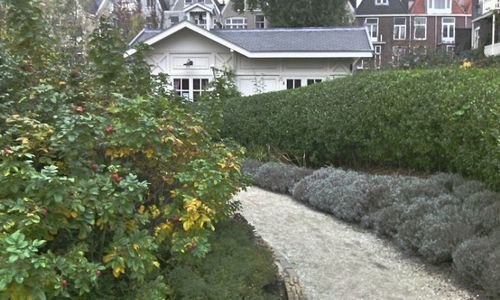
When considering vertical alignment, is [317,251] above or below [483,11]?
below

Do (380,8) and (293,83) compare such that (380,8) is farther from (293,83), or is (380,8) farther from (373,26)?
(293,83)

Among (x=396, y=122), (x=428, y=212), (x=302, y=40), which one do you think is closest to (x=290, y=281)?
(x=428, y=212)

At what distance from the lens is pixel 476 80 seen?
24.4ft

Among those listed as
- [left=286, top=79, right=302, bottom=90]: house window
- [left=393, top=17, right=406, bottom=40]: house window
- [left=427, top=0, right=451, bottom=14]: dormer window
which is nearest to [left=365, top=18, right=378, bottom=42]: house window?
[left=393, top=17, right=406, bottom=40]: house window

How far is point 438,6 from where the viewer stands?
55.1m

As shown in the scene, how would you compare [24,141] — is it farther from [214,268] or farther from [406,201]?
[406,201]

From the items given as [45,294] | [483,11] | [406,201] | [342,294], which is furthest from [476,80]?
[483,11]

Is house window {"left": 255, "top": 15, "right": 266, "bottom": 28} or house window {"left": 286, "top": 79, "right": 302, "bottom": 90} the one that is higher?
house window {"left": 255, "top": 15, "right": 266, "bottom": 28}

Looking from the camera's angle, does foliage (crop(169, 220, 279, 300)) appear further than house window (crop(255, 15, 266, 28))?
No

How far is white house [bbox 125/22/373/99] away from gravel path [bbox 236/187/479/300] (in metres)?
12.1

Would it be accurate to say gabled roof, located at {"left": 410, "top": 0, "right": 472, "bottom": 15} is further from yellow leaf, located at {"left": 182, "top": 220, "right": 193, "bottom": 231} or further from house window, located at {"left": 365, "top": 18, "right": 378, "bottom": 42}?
yellow leaf, located at {"left": 182, "top": 220, "right": 193, "bottom": 231}

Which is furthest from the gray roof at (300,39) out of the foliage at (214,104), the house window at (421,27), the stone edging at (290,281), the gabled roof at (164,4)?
the house window at (421,27)

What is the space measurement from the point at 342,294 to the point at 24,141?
9.62 ft

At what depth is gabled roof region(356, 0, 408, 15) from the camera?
2157 inches
